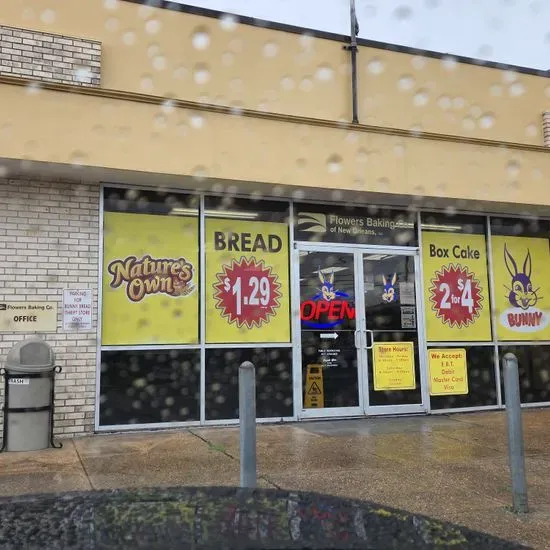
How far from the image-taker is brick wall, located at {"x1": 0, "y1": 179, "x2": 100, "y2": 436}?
7250mm

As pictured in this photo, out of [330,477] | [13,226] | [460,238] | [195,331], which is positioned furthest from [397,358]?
[13,226]

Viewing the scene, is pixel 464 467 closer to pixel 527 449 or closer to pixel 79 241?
pixel 527 449

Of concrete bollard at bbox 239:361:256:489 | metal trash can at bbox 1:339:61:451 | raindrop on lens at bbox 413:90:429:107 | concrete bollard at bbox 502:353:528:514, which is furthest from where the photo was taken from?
raindrop on lens at bbox 413:90:429:107

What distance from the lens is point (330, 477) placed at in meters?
5.48

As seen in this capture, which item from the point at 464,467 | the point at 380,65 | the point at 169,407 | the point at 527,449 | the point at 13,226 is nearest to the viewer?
the point at 464,467

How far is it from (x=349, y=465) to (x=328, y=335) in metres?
2.81

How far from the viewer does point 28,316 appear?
725cm

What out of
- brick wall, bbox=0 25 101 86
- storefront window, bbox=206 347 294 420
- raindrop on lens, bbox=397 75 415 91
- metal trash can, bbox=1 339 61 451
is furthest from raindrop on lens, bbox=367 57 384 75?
metal trash can, bbox=1 339 61 451

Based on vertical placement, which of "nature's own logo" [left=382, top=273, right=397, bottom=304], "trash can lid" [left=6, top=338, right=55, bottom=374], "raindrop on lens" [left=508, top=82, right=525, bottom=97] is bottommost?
"trash can lid" [left=6, top=338, right=55, bottom=374]

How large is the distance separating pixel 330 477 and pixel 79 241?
13.4 ft

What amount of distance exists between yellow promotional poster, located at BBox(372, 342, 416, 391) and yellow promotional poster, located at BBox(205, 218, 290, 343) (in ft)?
4.59

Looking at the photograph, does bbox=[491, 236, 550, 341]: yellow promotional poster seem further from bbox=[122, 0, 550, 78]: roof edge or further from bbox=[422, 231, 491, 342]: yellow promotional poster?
bbox=[122, 0, 550, 78]: roof edge

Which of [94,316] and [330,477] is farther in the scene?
[94,316]

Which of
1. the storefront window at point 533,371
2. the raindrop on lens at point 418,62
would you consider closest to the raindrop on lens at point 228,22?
the raindrop on lens at point 418,62
